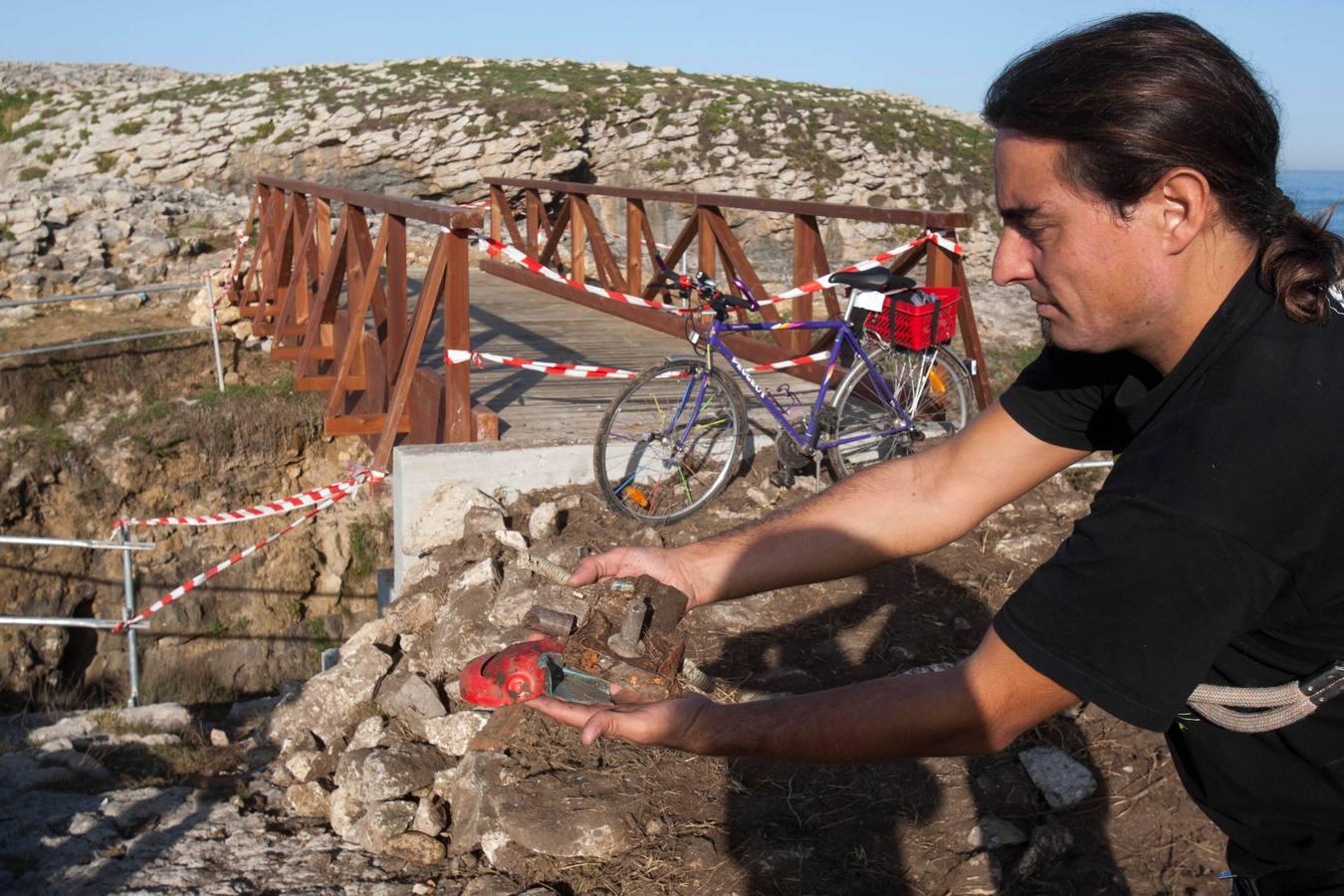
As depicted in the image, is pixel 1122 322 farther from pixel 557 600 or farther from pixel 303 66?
pixel 303 66

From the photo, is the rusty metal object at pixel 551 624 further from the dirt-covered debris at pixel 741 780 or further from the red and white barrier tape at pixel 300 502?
the red and white barrier tape at pixel 300 502

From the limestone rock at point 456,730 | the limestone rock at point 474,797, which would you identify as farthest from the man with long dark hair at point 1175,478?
the limestone rock at point 456,730

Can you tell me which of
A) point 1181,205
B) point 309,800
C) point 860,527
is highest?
point 1181,205

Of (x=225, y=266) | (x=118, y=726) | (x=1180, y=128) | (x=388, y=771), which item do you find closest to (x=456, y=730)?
(x=388, y=771)

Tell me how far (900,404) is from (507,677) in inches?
173

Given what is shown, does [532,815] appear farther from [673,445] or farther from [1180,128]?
[1180,128]

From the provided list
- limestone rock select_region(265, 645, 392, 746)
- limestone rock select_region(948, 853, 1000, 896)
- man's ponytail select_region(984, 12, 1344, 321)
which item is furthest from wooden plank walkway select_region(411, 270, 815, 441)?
man's ponytail select_region(984, 12, 1344, 321)

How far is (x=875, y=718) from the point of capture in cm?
160

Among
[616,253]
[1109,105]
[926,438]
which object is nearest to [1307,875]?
[1109,105]

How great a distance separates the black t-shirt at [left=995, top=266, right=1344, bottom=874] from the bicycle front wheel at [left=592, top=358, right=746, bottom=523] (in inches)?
162

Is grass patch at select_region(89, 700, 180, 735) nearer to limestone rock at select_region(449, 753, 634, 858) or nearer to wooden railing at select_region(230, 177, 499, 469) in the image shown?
wooden railing at select_region(230, 177, 499, 469)

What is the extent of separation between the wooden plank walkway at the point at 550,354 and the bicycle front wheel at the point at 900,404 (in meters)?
0.64

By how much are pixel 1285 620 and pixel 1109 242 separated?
514mm

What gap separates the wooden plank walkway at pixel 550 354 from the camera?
22.4ft
